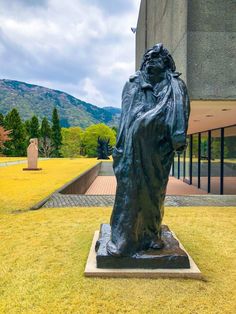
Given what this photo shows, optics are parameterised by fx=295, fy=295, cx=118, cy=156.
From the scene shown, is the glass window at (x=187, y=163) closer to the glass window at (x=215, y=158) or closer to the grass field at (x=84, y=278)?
the glass window at (x=215, y=158)

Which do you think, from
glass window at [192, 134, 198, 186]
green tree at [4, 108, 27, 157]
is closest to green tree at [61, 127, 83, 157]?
green tree at [4, 108, 27, 157]

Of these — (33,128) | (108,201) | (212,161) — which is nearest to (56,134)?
(33,128)

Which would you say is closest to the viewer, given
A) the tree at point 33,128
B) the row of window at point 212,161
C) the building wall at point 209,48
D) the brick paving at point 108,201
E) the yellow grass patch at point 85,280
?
the yellow grass patch at point 85,280

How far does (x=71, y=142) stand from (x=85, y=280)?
51.3 meters

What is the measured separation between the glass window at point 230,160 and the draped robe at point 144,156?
33.1 feet

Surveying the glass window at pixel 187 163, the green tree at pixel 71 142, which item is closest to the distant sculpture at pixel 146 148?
the glass window at pixel 187 163

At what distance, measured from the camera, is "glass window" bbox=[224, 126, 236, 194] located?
13.0 metres

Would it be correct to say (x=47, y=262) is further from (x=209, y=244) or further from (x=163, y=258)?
(x=209, y=244)

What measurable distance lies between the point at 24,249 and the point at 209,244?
9.21ft

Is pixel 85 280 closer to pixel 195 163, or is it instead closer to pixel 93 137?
pixel 195 163

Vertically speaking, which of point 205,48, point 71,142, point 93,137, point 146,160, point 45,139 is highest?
point 205,48

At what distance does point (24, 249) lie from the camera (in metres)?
4.32

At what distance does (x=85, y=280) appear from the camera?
334cm

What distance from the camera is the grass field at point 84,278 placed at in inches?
111
